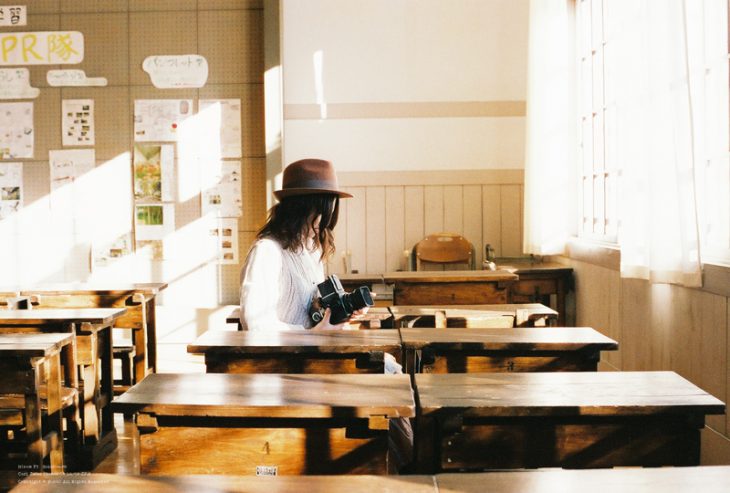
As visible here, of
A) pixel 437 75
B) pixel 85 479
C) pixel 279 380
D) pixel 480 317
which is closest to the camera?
pixel 85 479

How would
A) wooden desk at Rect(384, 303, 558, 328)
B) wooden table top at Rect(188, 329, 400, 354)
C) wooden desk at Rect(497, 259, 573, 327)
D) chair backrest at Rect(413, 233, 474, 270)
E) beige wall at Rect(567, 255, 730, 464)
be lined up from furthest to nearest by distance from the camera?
chair backrest at Rect(413, 233, 474, 270) → wooden desk at Rect(497, 259, 573, 327) → wooden desk at Rect(384, 303, 558, 328) → beige wall at Rect(567, 255, 730, 464) → wooden table top at Rect(188, 329, 400, 354)

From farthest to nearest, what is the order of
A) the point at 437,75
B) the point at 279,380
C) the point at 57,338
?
the point at 437,75
the point at 57,338
the point at 279,380

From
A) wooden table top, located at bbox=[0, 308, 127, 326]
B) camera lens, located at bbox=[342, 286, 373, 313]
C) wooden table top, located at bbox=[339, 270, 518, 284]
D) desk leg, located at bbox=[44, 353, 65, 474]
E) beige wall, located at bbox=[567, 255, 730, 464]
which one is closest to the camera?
camera lens, located at bbox=[342, 286, 373, 313]

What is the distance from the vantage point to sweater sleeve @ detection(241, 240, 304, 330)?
2676mm

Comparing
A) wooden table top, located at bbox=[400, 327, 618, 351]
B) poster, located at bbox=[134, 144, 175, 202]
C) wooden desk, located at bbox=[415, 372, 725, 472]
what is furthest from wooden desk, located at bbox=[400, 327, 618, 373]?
poster, located at bbox=[134, 144, 175, 202]

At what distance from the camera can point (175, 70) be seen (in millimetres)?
5914

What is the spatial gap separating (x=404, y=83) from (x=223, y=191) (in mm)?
1778

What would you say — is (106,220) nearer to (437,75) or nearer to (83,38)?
(83,38)

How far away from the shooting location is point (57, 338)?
2930 mm

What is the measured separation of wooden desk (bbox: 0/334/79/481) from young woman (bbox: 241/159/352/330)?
2.78 ft

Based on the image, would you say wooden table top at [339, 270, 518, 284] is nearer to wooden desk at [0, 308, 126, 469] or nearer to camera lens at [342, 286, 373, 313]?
wooden desk at [0, 308, 126, 469]

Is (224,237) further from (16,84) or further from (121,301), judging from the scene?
(16,84)

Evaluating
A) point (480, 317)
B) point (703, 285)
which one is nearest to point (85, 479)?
point (480, 317)

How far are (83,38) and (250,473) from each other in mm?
5176
